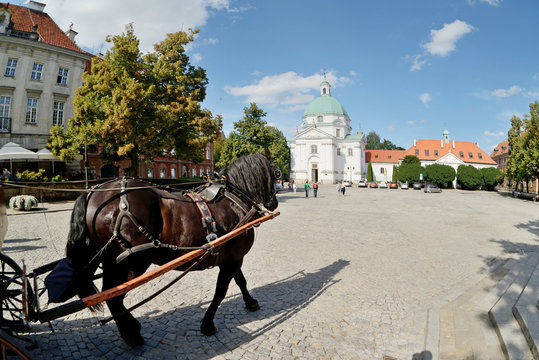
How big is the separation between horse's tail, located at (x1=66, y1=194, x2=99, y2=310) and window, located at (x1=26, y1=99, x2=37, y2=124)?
26882 mm

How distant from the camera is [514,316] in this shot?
13.8ft

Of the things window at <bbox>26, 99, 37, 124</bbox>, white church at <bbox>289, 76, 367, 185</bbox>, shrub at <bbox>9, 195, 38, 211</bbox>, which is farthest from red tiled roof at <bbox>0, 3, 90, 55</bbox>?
white church at <bbox>289, 76, 367, 185</bbox>

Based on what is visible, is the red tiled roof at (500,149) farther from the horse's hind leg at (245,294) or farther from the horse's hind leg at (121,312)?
the horse's hind leg at (121,312)

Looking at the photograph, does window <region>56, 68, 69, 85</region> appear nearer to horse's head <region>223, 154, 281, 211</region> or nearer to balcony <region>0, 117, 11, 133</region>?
balcony <region>0, 117, 11, 133</region>

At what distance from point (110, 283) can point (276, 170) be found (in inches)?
103

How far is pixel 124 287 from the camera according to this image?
297 cm

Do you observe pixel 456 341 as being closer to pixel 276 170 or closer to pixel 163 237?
pixel 276 170

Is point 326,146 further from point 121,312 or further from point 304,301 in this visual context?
point 121,312

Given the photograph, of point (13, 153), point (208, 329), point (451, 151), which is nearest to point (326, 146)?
point (451, 151)

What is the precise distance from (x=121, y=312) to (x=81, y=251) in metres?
0.81

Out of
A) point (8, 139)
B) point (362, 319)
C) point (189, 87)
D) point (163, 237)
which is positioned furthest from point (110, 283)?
point (8, 139)

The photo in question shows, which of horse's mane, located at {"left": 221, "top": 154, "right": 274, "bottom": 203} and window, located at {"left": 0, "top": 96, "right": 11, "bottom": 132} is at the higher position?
window, located at {"left": 0, "top": 96, "right": 11, "bottom": 132}

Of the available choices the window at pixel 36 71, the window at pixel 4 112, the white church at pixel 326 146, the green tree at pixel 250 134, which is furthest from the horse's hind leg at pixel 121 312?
the white church at pixel 326 146

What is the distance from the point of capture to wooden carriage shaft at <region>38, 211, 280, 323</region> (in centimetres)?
282
